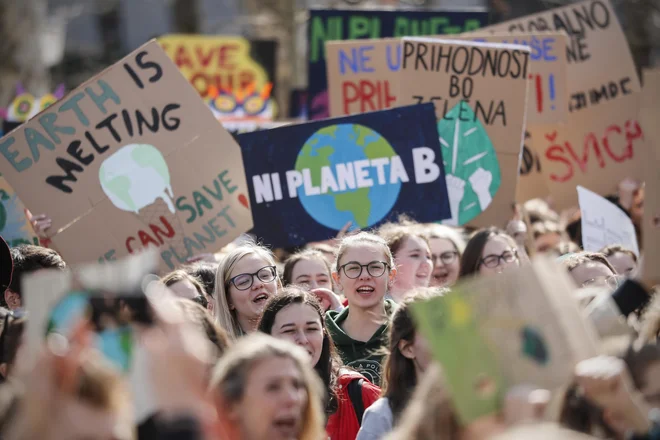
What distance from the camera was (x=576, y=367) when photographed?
7.57 ft

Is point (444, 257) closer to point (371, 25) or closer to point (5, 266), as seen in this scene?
point (5, 266)

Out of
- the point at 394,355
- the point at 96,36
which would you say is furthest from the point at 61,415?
the point at 96,36

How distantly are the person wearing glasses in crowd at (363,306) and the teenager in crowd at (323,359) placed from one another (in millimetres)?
298

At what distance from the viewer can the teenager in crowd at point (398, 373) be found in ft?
10.4

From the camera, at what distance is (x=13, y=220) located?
225 inches

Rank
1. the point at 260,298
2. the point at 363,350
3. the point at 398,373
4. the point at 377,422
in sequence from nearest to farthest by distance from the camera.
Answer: the point at 377,422 < the point at 398,373 < the point at 363,350 < the point at 260,298

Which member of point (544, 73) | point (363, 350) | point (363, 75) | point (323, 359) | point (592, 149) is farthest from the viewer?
point (363, 75)

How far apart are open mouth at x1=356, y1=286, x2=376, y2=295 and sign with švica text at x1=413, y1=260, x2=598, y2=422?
1.95 m

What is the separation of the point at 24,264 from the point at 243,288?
3.27 ft

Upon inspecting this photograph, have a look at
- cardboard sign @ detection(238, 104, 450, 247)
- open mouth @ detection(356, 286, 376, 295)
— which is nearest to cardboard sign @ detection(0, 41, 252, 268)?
cardboard sign @ detection(238, 104, 450, 247)

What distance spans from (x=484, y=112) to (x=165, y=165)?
1.90 metres

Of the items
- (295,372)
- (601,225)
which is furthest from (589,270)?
(295,372)

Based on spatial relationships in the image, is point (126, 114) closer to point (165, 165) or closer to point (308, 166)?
point (165, 165)

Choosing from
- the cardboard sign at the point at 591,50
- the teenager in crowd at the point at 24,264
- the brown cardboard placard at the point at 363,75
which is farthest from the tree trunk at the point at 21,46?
the teenager in crowd at the point at 24,264
